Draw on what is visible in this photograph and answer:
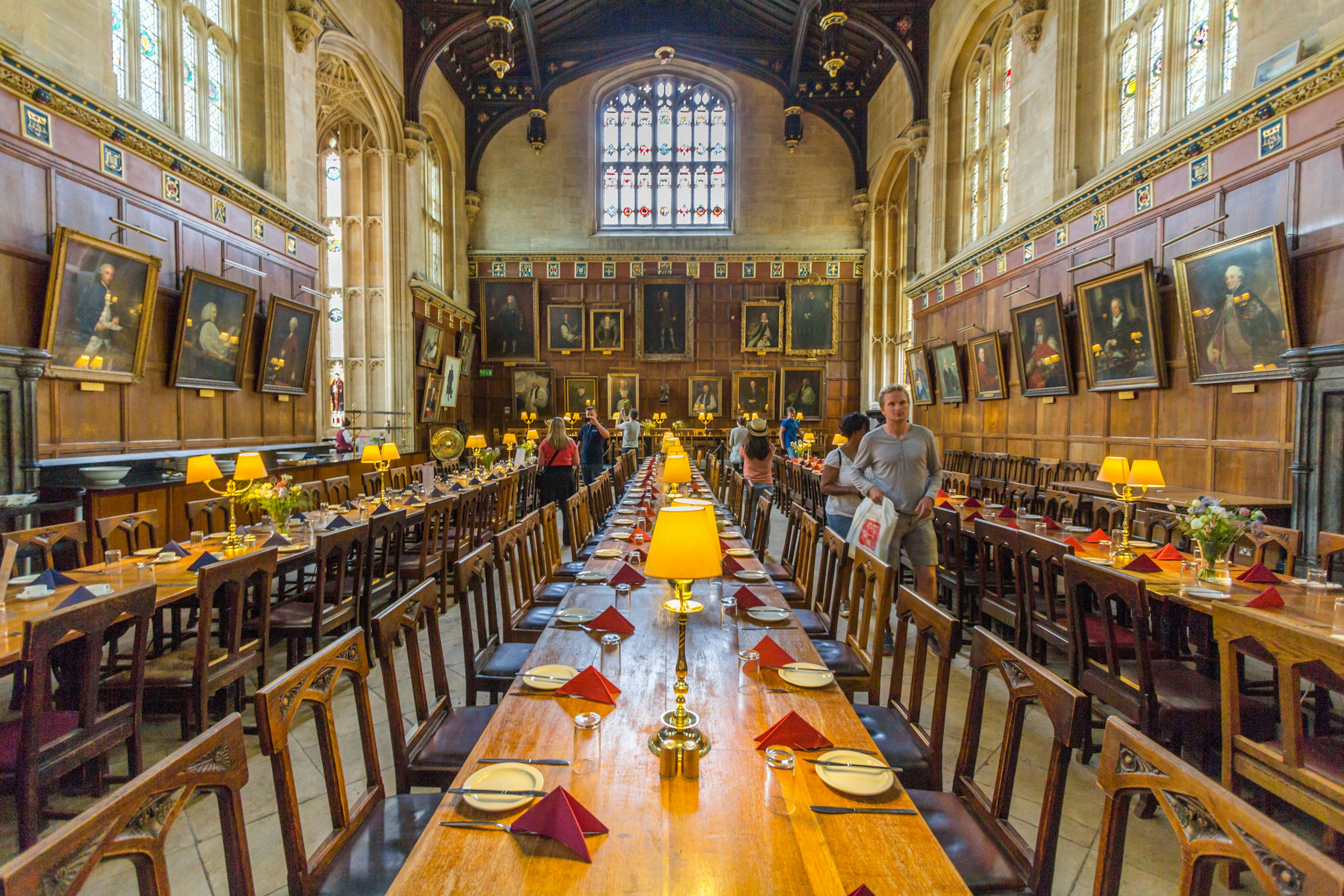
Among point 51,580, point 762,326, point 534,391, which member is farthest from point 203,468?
point 762,326

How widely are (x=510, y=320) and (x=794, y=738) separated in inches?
636

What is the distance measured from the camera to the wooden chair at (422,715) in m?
1.79

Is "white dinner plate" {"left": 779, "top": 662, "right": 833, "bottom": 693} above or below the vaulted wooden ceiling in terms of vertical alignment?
below

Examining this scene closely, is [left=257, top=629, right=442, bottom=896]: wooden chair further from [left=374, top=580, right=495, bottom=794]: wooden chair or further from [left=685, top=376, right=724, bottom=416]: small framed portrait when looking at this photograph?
[left=685, top=376, right=724, bottom=416]: small framed portrait

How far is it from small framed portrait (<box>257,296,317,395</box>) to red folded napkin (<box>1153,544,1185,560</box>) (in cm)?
929

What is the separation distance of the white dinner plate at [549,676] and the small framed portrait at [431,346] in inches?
478

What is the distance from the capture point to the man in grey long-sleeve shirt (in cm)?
390

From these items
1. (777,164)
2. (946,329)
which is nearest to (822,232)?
(777,164)

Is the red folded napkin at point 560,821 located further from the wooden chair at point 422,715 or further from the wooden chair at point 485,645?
the wooden chair at point 485,645

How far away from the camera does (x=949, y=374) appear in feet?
37.0

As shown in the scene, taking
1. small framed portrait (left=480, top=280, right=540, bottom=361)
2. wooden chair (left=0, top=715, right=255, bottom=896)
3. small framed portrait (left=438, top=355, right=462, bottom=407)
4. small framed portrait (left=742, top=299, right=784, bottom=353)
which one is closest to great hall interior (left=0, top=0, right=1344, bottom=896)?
wooden chair (left=0, top=715, right=255, bottom=896)

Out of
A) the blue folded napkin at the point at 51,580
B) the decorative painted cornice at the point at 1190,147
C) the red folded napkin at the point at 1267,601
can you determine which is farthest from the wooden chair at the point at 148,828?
the decorative painted cornice at the point at 1190,147

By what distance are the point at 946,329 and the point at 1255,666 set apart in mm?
8830

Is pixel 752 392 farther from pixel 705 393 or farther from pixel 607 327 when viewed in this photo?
pixel 607 327
